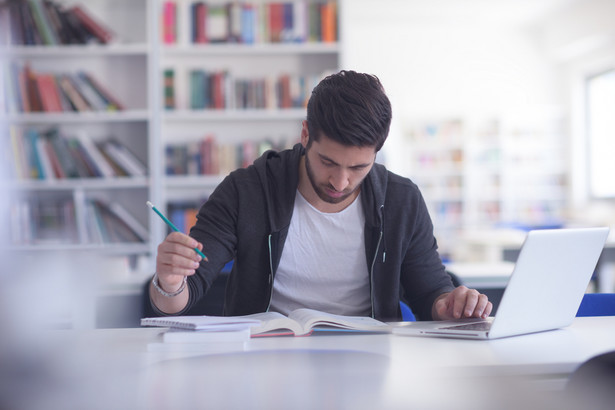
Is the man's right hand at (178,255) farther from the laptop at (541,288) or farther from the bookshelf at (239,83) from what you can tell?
the bookshelf at (239,83)

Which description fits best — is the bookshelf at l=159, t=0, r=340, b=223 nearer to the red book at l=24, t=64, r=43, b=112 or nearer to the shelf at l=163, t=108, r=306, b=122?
the shelf at l=163, t=108, r=306, b=122

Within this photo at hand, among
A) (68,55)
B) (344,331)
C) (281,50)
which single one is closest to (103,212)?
(68,55)

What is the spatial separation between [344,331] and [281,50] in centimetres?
288

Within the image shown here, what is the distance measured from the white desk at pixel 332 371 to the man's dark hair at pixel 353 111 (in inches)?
17.7

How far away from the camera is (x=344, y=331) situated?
1.19 metres

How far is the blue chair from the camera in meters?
1.52

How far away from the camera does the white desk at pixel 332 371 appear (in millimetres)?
558

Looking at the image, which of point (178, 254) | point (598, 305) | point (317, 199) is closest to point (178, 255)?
point (178, 254)

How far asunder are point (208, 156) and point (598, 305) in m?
2.73

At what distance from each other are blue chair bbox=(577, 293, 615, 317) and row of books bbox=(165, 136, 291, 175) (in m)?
2.55

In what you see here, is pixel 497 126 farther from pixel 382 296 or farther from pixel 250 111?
pixel 382 296

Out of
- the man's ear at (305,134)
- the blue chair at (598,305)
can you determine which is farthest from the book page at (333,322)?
the blue chair at (598,305)

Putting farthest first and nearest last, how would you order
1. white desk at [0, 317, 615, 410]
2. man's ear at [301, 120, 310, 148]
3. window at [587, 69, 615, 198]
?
window at [587, 69, 615, 198] < man's ear at [301, 120, 310, 148] < white desk at [0, 317, 615, 410]

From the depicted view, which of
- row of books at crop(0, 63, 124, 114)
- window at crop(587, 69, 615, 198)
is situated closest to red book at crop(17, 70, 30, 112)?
row of books at crop(0, 63, 124, 114)
